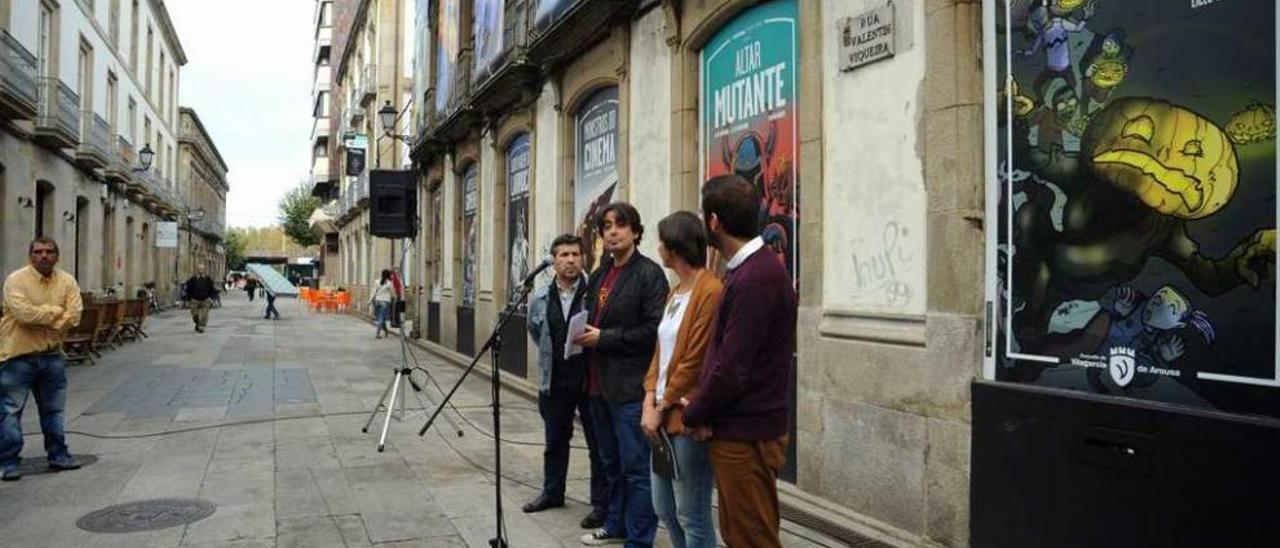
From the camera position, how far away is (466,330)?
1543 cm

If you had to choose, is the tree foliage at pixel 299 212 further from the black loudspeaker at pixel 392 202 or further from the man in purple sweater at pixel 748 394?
the man in purple sweater at pixel 748 394

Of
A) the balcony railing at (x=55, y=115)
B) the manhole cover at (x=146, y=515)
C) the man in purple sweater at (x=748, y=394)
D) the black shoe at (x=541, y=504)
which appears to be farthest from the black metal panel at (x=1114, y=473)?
the balcony railing at (x=55, y=115)

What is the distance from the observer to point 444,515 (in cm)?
530

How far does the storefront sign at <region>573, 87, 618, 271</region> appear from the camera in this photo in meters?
9.32

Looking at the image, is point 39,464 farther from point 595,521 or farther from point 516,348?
point 516,348

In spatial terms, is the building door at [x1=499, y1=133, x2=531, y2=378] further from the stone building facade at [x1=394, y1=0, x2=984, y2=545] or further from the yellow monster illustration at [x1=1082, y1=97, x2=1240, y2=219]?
the yellow monster illustration at [x1=1082, y1=97, x2=1240, y2=219]

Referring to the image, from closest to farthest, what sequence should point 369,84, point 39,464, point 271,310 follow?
point 39,464
point 369,84
point 271,310

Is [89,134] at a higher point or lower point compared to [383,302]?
higher

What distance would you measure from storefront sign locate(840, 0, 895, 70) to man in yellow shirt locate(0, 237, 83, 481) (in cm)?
597

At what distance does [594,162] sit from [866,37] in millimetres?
5193

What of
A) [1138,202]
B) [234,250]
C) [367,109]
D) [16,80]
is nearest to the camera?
[1138,202]

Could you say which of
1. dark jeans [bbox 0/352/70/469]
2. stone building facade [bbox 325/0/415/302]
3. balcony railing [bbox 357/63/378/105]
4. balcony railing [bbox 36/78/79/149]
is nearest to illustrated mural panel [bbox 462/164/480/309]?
dark jeans [bbox 0/352/70/469]

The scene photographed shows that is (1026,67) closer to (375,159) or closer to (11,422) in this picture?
(11,422)

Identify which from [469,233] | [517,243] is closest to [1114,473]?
[517,243]
